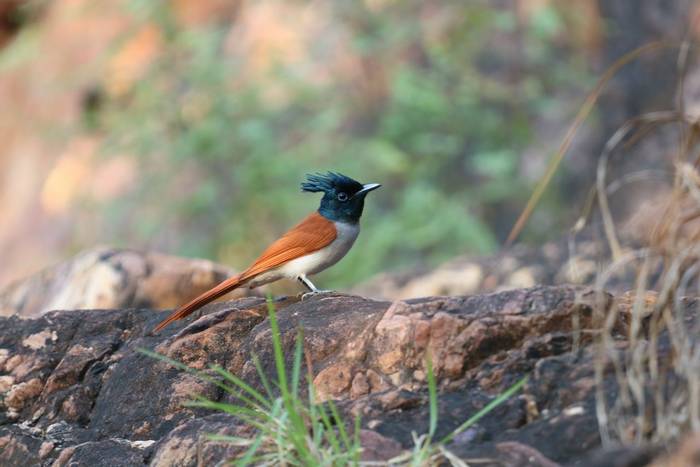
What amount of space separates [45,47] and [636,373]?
13.0m

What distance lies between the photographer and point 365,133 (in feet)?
36.5

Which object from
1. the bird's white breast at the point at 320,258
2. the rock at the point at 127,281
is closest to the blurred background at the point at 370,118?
the rock at the point at 127,281

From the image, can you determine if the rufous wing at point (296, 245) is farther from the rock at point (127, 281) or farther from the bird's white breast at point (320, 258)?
the rock at point (127, 281)

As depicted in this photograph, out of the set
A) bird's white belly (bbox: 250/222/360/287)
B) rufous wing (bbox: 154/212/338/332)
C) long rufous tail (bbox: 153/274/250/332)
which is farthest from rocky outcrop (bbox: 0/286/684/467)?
bird's white belly (bbox: 250/222/360/287)

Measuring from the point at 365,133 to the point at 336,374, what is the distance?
807cm

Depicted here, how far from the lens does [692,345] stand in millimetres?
2693

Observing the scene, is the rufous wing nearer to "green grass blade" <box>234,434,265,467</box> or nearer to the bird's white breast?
the bird's white breast

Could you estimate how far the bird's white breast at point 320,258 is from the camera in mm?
4797

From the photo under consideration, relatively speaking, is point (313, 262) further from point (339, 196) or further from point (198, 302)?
point (198, 302)

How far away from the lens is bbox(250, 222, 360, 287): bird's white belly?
479 cm

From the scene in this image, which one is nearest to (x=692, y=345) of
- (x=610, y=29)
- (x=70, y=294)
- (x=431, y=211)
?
(x=70, y=294)

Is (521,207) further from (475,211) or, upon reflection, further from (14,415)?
(14,415)

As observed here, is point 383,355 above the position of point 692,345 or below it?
above

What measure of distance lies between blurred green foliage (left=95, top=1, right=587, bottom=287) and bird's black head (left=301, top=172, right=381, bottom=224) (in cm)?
451
